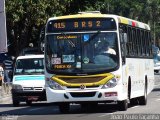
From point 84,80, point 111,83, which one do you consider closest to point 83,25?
point 84,80

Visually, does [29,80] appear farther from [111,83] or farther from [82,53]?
[111,83]

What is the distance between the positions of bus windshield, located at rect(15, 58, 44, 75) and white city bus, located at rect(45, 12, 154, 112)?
6615 millimetres

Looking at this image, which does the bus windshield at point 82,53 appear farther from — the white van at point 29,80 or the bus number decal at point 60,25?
the white van at point 29,80

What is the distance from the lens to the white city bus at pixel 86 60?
21.8 metres

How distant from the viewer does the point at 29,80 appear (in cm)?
2878

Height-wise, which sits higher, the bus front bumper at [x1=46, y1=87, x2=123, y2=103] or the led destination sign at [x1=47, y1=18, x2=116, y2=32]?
the led destination sign at [x1=47, y1=18, x2=116, y2=32]

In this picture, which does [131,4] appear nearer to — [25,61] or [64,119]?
[25,61]

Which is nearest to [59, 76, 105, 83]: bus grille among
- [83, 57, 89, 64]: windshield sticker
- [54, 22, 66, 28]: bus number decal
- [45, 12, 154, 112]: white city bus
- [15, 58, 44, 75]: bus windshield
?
[45, 12, 154, 112]: white city bus

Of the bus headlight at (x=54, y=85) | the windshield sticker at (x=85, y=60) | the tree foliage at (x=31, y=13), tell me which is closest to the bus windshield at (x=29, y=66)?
the bus headlight at (x=54, y=85)

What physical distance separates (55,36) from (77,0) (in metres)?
26.4

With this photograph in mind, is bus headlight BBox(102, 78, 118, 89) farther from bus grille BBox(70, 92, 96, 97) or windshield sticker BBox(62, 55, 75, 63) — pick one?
windshield sticker BBox(62, 55, 75, 63)

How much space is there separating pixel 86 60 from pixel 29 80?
732 centimetres

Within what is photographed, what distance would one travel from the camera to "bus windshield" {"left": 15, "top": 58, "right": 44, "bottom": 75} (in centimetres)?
2944

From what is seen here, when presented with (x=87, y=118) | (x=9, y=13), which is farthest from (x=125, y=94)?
(x=9, y=13)
